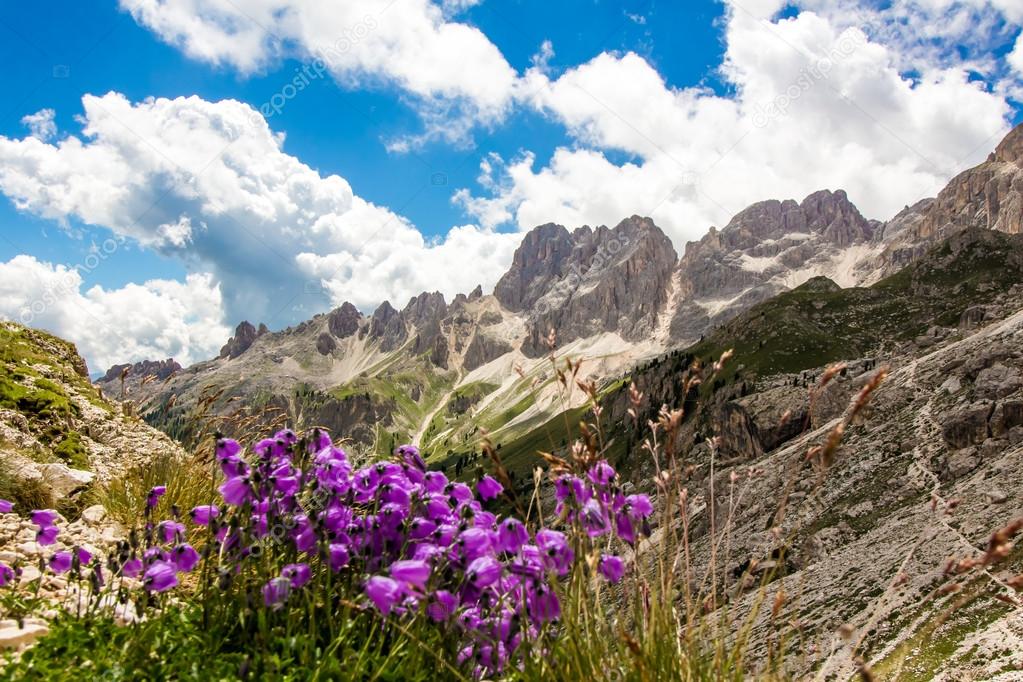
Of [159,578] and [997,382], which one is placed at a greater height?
[997,382]

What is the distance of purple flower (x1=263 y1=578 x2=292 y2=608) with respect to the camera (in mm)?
4293

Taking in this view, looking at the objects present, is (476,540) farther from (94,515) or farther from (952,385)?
(952,385)

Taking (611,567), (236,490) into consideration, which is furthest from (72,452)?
(611,567)

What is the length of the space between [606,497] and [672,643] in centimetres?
115

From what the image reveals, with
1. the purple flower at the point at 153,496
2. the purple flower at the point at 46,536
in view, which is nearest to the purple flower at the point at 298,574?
the purple flower at the point at 153,496

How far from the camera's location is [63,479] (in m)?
10.7

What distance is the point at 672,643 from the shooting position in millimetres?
4363

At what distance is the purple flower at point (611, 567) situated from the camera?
480cm

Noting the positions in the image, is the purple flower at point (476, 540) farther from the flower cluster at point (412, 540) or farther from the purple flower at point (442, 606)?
the purple flower at point (442, 606)

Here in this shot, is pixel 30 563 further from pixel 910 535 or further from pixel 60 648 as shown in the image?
pixel 910 535

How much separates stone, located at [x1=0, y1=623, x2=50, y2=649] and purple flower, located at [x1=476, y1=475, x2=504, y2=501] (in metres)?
3.99

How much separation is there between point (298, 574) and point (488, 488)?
169 centimetres

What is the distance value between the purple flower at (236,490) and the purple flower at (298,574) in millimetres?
727

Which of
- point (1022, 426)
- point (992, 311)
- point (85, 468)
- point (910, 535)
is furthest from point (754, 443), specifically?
point (85, 468)
